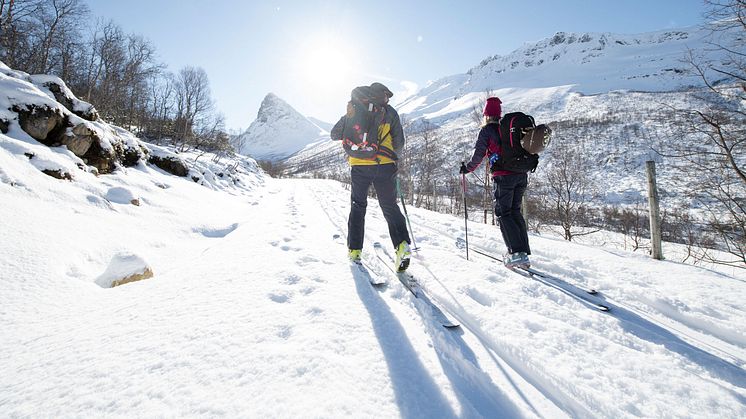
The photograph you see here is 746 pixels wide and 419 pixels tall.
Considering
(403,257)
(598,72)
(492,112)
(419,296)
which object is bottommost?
(419,296)

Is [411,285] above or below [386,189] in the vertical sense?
below

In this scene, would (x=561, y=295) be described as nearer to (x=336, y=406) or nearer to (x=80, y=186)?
(x=336, y=406)

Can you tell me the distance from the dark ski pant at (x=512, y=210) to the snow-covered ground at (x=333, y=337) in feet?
1.39

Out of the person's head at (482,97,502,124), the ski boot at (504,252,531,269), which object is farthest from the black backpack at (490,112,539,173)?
the ski boot at (504,252,531,269)

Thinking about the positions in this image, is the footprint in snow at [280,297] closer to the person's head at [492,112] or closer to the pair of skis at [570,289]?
the pair of skis at [570,289]

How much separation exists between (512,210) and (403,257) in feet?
5.16

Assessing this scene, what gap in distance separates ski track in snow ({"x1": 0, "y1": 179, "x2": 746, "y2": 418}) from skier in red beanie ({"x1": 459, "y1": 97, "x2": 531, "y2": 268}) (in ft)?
1.42

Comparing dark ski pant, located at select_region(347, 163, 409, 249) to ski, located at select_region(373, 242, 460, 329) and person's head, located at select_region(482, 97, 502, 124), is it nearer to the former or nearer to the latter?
ski, located at select_region(373, 242, 460, 329)

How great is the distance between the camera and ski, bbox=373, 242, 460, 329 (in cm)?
202

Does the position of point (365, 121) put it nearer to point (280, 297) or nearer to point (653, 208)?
point (280, 297)

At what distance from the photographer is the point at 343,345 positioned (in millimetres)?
1592

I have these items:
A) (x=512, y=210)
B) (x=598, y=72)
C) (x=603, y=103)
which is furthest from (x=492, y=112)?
(x=598, y=72)

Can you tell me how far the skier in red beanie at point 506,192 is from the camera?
3287 mm

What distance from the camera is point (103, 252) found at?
3.09 metres
